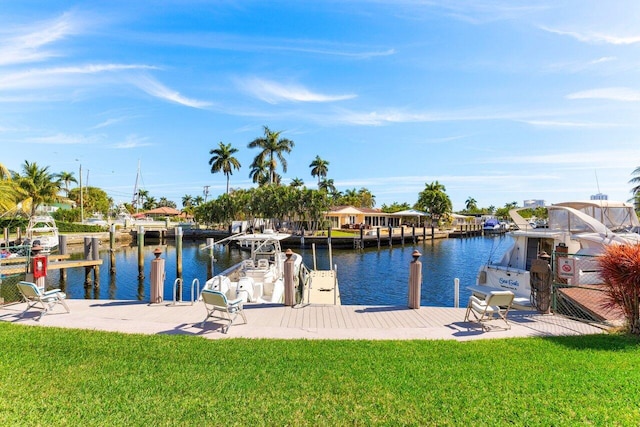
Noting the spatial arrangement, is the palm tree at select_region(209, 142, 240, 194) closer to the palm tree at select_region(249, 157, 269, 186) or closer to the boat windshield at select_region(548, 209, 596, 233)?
the palm tree at select_region(249, 157, 269, 186)

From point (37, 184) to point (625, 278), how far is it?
5818 cm

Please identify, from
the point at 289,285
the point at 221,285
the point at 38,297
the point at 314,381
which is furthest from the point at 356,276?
the point at 314,381

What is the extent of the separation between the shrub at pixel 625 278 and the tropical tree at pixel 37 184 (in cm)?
5218

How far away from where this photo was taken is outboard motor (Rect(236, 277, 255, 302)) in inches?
513

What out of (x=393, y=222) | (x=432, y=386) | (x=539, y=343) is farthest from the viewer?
(x=393, y=222)

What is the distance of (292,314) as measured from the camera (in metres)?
9.72

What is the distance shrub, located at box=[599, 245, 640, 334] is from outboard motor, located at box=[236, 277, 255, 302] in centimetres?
1000

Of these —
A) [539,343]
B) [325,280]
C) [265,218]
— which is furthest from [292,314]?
[265,218]

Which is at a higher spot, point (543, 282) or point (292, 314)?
point (543, 282)

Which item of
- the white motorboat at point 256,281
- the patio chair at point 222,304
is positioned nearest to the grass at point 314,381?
the patio chair at point 222,304

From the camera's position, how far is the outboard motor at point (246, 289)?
1303 centimetres

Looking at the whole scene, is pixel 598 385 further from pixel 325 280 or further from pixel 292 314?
pixel 325 280

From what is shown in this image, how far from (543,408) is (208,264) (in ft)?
103

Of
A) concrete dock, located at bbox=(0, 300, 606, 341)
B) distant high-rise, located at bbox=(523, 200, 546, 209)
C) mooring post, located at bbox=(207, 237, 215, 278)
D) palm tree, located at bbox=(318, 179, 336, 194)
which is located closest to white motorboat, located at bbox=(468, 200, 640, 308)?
distant high-rise, located at bbox=(523, 200, 546, 209)
